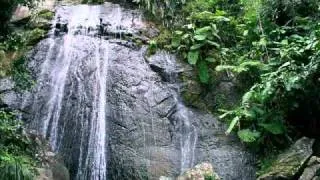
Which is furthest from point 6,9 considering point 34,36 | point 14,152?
point 34,36

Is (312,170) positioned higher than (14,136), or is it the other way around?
(14,136)

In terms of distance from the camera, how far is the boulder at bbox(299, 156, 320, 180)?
23.9 ft

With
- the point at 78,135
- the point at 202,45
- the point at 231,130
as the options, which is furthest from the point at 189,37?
the point at 78,135

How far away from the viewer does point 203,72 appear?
10.1 meters

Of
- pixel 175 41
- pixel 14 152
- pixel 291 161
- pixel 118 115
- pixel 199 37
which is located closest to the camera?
pixel 14 152

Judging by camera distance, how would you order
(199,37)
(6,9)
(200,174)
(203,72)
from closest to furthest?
1. (200,174)
2. (6,9)
3. (203,72)
4. (199,37)

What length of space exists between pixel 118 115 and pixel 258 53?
3475mm

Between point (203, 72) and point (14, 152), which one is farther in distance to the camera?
point (203, 72)

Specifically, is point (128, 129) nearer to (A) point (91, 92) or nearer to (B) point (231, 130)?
(A) point (91, 92)

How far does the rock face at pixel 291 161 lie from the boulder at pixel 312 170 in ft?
0.40

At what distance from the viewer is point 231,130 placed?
931 centimetres

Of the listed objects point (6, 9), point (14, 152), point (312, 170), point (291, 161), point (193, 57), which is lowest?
point (291, 161)

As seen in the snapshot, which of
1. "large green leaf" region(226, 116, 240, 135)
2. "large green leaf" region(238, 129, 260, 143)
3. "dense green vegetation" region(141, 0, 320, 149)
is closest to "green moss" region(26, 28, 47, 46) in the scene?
"dense green vegetation" region(141, 0, 320, 149)

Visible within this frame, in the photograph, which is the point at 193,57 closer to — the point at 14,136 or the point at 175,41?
the point at 175,41
